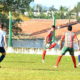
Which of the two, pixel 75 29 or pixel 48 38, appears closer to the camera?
pixel 48 38

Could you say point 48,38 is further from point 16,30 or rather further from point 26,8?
point 26,8

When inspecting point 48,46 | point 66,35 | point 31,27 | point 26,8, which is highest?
point 66,35

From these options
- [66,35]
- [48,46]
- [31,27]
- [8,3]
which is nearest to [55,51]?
[48,46]

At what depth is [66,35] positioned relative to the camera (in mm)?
17406

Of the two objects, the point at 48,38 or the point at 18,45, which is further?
the point at 18,45

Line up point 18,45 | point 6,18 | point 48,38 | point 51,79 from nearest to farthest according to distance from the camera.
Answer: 1. point 51,79
2. point 48,38
3. point 18,45
4. point 6,18

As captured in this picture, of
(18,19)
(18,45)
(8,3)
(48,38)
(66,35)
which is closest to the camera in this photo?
(66,35)

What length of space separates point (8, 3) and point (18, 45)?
26.6 meters

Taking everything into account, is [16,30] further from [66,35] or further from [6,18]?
[66,35]

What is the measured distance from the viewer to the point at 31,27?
243 ft

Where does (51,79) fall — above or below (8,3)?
above

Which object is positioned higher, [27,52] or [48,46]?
[48,46]

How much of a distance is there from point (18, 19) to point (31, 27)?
15425mm

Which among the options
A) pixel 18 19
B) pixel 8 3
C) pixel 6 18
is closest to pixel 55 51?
pixel 6 18
